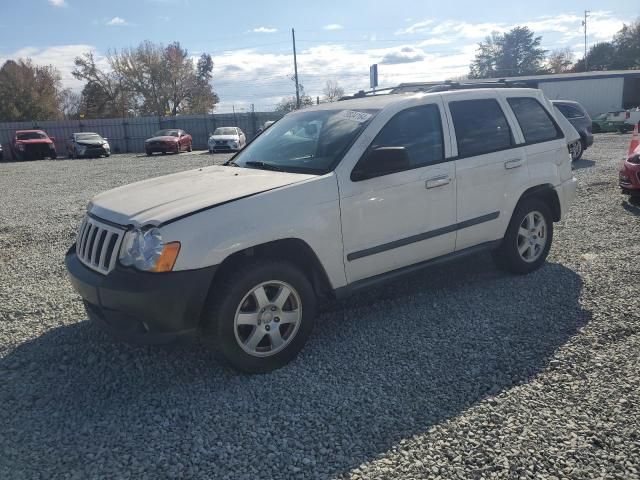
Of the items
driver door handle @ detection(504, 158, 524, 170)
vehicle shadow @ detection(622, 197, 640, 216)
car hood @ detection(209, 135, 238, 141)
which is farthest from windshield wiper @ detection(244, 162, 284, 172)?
car hood @ detection(209, 135, 238, 141)

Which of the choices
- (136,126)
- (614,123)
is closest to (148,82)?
(136,126)

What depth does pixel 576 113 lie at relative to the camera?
14148 mm

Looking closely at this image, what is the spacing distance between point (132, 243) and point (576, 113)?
14.0 m

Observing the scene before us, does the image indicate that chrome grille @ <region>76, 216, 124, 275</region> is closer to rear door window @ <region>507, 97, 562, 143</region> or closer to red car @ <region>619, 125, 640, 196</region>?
rear door window @ <region>507, 97, 562, 143</region>

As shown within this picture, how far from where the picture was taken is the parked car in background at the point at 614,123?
98.4ft

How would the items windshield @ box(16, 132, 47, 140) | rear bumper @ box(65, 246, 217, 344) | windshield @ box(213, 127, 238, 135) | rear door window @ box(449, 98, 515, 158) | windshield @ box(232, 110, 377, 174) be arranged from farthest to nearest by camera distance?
windshield @ box(213, 127, 238, 135)
windshield @ box(16, 132, 47, 140)
rear door window @ box(449, 98, 515, 158)
windshield @ box(232, 110, 377, 174)
rear bumper @ box(65, 246, 217, 344)

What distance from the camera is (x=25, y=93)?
5078 cm

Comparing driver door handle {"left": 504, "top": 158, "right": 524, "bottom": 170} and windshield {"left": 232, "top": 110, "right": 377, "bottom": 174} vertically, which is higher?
windshield {"left": 232, "top": 110, "right": 377, "bottom": 174}

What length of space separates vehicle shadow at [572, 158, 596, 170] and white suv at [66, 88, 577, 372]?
886cm

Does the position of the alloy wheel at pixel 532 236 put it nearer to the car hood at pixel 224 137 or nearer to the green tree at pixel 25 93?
the car hood at pixel 224 137

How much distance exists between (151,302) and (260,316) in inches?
28.7

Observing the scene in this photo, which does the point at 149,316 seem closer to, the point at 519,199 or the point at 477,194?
the point at 477,194

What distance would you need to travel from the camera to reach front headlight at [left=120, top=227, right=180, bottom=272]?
3174 mm

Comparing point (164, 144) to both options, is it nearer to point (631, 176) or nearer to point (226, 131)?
point (226, 131)
